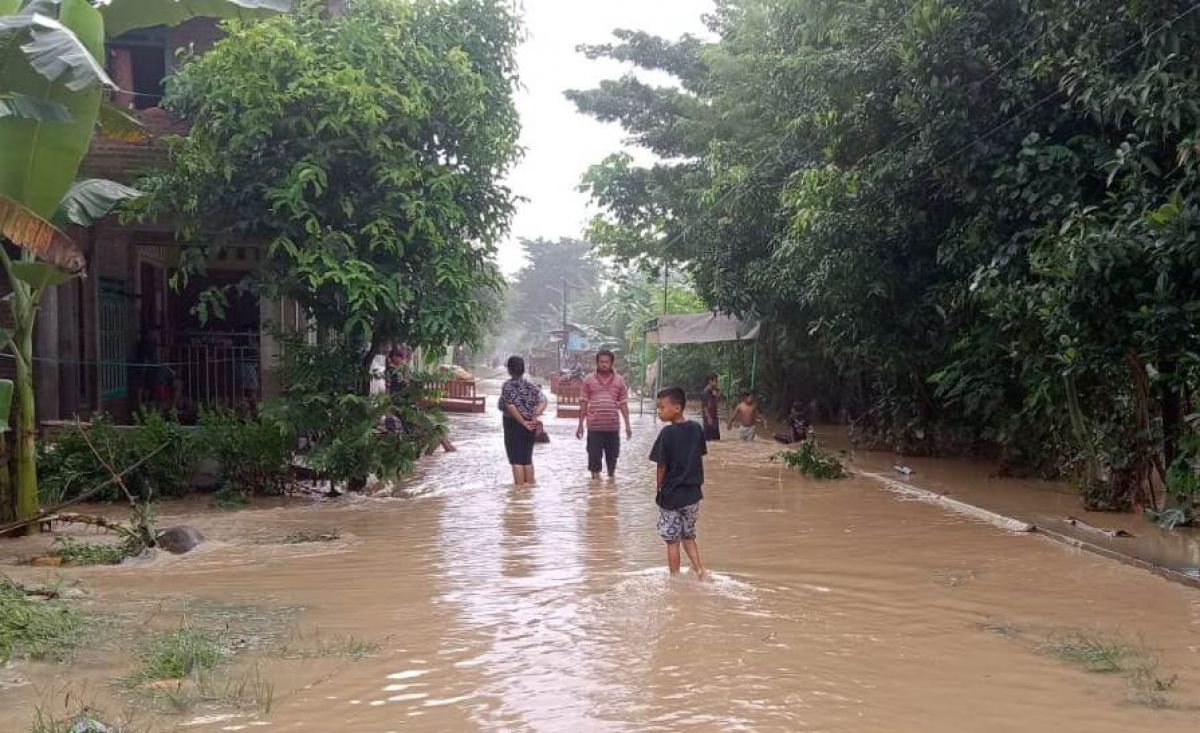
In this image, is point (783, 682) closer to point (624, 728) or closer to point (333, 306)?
point (624, 728)

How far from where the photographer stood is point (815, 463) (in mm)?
13547

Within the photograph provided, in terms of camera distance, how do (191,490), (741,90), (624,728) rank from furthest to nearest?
(741,90)
(191,490)
(624,728)

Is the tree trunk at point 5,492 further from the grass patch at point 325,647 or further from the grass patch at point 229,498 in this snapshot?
the grass patch at point 325,647

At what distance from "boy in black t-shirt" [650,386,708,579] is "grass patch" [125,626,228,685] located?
3.16 metres

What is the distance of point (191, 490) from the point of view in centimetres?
1091

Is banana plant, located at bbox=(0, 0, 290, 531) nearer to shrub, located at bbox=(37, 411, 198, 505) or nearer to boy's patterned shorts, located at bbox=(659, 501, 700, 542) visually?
shrub, located at bbox=(37, 411, 198, 505)

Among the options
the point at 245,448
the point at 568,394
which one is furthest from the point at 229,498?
the point at 568,394

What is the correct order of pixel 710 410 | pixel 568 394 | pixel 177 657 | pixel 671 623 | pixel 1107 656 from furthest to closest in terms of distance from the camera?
pixel 568 394
pixel 710 410
pixel 671 623
pixel 1107 656
pixel 177 657

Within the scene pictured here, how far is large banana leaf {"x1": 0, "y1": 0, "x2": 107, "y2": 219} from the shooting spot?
7.29 m

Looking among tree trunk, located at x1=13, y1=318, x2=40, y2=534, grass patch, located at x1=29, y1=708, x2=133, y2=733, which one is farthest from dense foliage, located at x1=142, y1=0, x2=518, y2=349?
grass patch, located at x1=29, y1=708, x2=133, y2=733

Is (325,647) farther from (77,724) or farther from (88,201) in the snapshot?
(88,201)

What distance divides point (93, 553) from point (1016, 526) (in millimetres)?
8017

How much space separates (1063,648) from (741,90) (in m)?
15.6

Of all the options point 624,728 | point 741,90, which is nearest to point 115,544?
point 624,728
